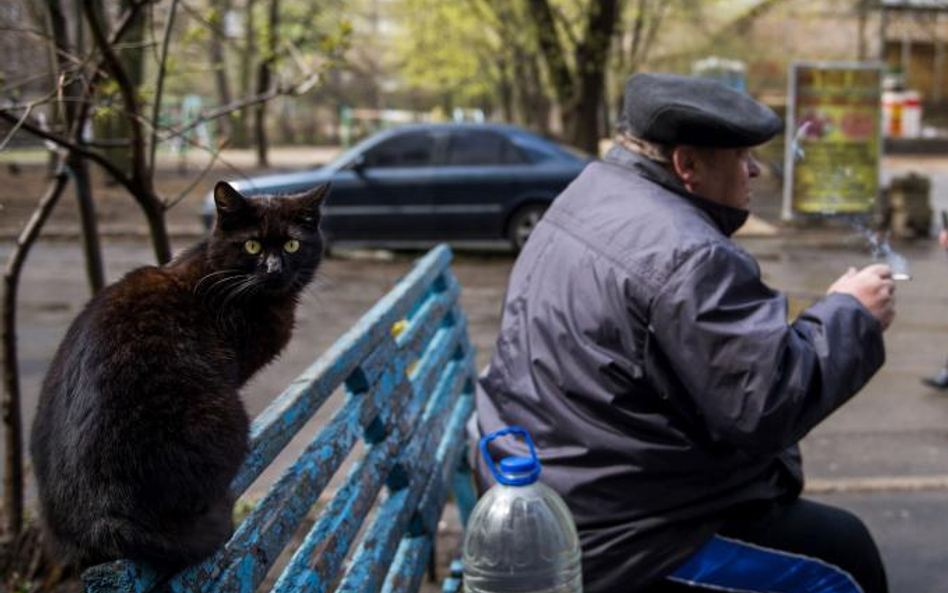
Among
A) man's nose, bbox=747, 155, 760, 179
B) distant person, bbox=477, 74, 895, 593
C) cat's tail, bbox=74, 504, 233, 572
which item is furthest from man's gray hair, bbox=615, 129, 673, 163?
cat's tail, bbox=74, 504, 233, 572

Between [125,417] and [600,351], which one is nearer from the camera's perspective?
[125,417]

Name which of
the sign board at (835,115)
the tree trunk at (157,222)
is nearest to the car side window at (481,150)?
the sign board at (835,115)

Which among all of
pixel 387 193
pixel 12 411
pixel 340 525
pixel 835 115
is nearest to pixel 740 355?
pixel 340 525

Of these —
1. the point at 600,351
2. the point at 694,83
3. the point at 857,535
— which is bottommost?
the point at 857,535

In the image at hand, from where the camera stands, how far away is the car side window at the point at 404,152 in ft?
42.1

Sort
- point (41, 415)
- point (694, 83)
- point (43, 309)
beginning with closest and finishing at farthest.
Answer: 1. point (41, 415)
2. point (694, 83)
3. point (43, 309)

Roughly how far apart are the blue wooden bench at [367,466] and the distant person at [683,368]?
0.38 metres

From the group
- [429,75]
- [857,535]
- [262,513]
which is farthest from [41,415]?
[429,75]

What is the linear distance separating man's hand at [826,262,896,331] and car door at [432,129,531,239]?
10261 mm

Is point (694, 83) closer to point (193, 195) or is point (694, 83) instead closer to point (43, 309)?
point (43, 309)

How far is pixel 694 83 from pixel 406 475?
1.32 m

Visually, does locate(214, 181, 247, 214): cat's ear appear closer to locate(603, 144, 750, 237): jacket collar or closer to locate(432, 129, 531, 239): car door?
locate(603, 144, 750, 237): jacket collar

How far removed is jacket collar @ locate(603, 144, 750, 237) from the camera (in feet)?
8.05

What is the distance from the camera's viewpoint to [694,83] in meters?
2.52
